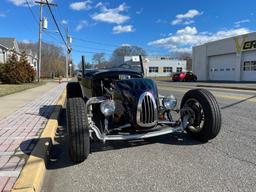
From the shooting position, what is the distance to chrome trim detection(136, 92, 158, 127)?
17.0 feet

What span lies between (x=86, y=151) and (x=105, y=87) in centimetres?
267

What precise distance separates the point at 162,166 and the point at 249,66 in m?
36.9

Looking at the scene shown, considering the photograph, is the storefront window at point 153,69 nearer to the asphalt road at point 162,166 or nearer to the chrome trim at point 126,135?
the asphalt road at point 162,166

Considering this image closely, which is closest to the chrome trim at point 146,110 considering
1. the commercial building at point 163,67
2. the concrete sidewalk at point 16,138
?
the concrete sidewalk at point 16,138

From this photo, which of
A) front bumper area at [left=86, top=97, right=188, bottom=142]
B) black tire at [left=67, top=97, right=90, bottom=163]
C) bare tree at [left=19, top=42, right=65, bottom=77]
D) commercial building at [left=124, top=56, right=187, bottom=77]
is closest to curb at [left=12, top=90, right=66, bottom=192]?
black tire at [left=67, top=97, right=90, bottom=163]

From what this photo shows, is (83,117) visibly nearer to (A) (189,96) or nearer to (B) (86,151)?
(B) (86,151)

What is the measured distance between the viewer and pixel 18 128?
6891mm

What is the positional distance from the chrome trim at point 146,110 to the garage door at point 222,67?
38240mm

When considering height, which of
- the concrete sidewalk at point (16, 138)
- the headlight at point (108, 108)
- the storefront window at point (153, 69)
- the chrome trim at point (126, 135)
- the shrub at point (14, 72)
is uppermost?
the storefront window at point (153, 69)

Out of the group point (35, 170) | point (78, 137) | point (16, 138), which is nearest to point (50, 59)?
point (16, 138)

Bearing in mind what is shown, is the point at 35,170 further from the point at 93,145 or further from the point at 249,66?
the point at 249,66

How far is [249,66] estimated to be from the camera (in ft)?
125

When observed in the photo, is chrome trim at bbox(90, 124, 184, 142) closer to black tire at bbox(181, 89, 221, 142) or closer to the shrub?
black tire at bbox(181, 89, 221, 142)

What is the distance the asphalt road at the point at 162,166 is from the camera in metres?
3.84
